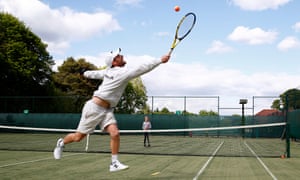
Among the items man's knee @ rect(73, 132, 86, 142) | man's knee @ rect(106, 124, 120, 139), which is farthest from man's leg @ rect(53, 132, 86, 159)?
man's knee @ rect(106, 124, 120, 139)

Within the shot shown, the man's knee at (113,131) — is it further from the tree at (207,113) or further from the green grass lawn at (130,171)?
the tree at (207,113)

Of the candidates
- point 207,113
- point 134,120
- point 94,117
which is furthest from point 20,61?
point 94,117

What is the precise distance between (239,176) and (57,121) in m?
29.0

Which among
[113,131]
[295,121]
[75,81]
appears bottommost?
[113,131]

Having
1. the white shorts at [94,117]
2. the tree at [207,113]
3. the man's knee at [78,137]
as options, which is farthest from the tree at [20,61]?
the white shorts at [94,117]

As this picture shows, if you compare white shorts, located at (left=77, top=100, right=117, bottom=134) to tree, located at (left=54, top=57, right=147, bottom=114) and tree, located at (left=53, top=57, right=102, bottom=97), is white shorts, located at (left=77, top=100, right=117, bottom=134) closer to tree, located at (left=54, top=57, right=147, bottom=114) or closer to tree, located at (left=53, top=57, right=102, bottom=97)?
tree, located at (left=54, top=57, right=147, bottom=114)

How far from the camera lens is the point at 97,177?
27.1ft

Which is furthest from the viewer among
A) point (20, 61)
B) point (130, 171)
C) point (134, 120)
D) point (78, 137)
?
point (20, 61)

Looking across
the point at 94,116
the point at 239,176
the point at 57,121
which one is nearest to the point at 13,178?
the point at 94,116

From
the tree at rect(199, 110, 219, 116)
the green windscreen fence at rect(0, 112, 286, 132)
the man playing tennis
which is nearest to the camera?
the man playing tennis

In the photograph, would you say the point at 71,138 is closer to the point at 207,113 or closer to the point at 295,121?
the point at 295,121

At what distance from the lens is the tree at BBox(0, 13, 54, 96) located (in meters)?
42.8

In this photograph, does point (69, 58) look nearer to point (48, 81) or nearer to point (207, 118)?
point (48, 81)

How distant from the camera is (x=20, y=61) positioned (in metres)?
43.7
